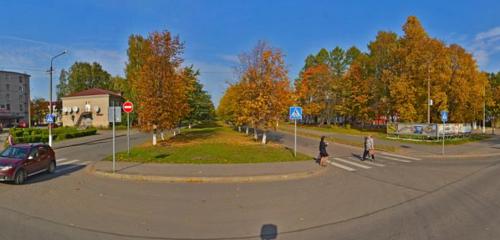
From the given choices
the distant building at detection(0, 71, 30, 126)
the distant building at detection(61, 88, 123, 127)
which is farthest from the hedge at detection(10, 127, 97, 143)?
the distant building at detection(0, 71, 30, 126)

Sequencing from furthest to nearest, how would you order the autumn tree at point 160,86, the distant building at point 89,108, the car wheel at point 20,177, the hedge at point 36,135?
1. the distant building at point 89,108
2. the hedge at point 36,135
3. the autumn tree at point 160,86
4. the car wheel at point 20,177

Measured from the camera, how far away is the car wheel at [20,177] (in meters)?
9.78

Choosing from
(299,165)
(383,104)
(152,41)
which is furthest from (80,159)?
(383,104)

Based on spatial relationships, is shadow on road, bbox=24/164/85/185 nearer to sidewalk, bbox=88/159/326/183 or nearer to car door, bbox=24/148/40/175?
car door, bbox=24/148/40/175

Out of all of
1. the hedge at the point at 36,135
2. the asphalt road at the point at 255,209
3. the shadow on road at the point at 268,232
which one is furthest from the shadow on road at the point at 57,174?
the hedge at the point at 36,135

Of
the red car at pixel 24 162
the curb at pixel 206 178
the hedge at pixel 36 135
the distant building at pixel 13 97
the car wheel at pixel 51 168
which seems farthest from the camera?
the distant building at pixel 13 97

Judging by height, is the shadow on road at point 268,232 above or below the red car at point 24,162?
below

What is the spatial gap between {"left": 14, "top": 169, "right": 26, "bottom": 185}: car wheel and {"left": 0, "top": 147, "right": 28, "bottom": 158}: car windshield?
0.78 m

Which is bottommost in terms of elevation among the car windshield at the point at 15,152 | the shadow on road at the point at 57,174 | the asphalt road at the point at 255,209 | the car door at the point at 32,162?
the shadow on road at the point at 57,174

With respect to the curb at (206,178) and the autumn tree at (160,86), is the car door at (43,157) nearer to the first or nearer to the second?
the curb at (206,178)

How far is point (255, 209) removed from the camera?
697 centimetres

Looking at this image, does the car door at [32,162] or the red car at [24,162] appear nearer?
the red car at [24,162]

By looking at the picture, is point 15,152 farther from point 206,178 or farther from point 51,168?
point 206,178

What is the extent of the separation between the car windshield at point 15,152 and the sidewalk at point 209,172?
94.6 inches
